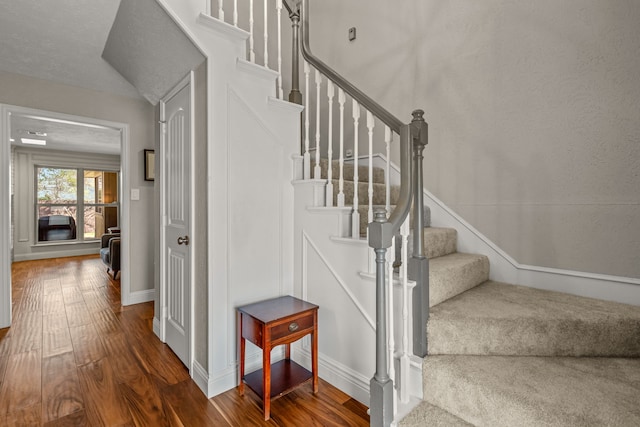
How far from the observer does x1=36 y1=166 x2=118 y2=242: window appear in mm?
6688

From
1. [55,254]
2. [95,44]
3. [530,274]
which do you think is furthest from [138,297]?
[55,254]

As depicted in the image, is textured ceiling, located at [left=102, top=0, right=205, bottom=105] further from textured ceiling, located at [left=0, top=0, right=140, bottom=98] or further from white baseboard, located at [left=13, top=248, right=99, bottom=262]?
white baseboard, located at [left=13, top=248, right=99, bottom=262]

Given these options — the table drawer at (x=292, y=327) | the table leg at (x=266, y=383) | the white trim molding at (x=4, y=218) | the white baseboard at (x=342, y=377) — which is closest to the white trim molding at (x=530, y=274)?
the white baseboard at (x=342, y=377)

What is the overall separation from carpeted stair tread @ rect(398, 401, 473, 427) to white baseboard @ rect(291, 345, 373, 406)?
354 millimetres

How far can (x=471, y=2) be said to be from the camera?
2309 mm

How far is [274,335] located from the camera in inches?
65.3

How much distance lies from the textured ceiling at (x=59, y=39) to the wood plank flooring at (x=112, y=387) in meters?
2.34

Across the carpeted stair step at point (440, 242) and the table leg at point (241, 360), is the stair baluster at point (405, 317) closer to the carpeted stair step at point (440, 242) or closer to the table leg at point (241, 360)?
the carpeted stair step at point (440, 242)

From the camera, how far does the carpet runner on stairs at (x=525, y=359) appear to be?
1.19m

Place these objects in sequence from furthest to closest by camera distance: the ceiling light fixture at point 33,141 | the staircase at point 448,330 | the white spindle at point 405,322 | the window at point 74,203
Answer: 1. the window at point 74,203
2. the ceiling light fixture at point 33,141
3. the white spindle at point 405,322
4. the staircase at point 448,330

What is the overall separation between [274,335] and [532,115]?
7.09ft

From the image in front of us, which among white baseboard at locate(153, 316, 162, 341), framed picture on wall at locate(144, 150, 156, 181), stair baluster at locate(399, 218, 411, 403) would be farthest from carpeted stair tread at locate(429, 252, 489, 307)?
framed picture on wall at locate(144, 150, 156, 181)

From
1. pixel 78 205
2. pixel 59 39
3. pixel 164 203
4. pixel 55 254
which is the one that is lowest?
pixel 55 254

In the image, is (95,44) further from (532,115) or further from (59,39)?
(532,115)
